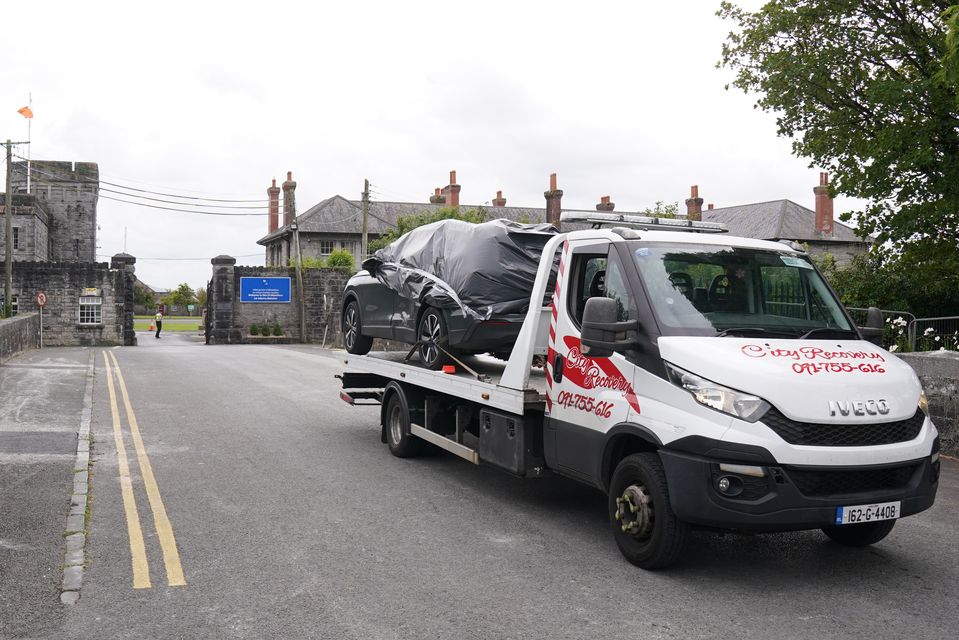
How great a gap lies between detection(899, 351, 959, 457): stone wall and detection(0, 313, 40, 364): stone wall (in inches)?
812

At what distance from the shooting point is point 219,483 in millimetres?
8047

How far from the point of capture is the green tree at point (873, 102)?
49.9ft

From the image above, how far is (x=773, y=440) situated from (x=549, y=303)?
2.55 metres

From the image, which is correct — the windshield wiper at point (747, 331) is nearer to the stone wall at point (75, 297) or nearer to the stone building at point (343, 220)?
the stone wall at point (75, 297)

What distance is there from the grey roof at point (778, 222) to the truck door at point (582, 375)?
53.4m

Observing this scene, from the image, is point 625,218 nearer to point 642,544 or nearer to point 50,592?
point 642,544

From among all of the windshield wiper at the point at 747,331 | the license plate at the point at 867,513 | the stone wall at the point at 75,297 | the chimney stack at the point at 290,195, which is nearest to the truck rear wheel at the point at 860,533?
the license plate at the point at 867,513

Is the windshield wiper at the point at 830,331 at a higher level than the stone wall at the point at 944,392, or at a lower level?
higher

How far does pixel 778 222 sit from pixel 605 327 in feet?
191

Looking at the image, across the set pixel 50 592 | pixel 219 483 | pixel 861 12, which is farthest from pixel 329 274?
pixel 50 592

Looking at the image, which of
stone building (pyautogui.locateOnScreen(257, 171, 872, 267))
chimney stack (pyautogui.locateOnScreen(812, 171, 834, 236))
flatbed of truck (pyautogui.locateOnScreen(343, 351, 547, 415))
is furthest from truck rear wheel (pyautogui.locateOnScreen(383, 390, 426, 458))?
chimney stack (pyautogui.locateOnScreen(812, 171, 834, 236))

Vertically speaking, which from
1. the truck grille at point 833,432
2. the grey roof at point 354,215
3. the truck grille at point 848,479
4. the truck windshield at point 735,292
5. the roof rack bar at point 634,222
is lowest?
the truck grille at point 848,479

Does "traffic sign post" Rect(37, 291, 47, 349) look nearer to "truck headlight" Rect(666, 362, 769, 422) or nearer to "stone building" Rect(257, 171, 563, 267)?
"stone building" Rect(257, 171, 563, 267)

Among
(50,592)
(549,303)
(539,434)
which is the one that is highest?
(549,303)
